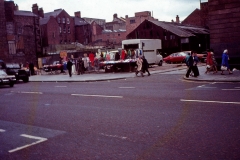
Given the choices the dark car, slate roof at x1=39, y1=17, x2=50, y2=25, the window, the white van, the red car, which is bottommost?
the dark car

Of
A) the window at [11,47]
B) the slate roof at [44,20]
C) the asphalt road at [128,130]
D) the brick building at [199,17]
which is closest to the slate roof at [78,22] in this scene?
the slate roof at [44,20]

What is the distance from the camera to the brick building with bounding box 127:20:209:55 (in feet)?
161

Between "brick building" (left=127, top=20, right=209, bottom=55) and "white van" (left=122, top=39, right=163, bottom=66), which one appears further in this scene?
"brick building" (left=127, top=20, right=209, bottom=55)

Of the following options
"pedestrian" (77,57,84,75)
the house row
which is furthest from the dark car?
the house row

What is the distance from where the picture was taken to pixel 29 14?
179 ft

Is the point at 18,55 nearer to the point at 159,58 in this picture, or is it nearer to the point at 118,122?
the point at 159,58

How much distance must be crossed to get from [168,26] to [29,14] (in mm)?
27614

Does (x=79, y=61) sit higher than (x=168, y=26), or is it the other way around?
(x=168, y=26)

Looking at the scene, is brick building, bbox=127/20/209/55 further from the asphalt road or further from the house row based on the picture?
the asphalt road

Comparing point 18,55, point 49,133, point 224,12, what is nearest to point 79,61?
point 224,12

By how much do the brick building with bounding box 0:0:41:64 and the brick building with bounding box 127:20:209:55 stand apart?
20172 millimetres

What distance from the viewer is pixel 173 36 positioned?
49.4m

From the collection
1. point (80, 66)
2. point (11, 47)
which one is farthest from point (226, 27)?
point (11, 47)

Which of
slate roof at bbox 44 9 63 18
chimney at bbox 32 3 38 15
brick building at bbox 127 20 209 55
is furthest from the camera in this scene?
slate roof at bbox 44 9 63 18
